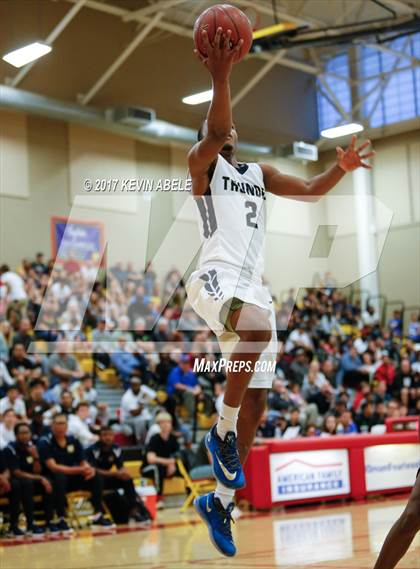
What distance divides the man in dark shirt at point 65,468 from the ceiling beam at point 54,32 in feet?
32.9

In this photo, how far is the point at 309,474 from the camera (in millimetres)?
14109

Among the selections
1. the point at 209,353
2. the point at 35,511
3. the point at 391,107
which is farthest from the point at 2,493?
the point at 391,107

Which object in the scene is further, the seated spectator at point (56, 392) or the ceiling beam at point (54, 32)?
the ceiling beam at point (54, 32)

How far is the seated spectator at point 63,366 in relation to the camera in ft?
50.0

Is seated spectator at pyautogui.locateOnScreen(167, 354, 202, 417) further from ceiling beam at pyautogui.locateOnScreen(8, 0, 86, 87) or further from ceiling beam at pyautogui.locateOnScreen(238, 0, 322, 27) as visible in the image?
ceiling beam at pyautogui.locateOnScreen(238, 0, 322, 27)

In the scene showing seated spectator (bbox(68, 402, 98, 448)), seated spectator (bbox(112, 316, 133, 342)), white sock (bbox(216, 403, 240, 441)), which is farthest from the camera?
seated spectator (bbox(112, 316, 133, 342))

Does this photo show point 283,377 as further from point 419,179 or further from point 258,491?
point 419,179

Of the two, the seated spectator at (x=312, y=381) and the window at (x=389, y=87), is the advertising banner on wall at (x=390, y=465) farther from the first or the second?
the window at (x=389, y=87)

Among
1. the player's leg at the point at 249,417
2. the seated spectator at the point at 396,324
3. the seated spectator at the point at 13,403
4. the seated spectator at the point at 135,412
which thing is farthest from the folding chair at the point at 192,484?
the seated spectator at the point at 396,324

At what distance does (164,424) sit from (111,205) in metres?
10.1

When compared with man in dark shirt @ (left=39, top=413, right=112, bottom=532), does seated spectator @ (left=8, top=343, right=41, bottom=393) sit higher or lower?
higher

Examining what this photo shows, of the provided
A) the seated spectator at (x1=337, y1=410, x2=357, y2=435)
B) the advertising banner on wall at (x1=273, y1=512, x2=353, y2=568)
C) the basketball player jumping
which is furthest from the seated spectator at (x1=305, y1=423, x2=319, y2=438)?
the basketball player jumping

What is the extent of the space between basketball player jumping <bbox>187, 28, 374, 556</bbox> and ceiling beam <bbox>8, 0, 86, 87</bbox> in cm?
1439

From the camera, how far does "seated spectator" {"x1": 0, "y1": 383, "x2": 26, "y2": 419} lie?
13.1 meters
